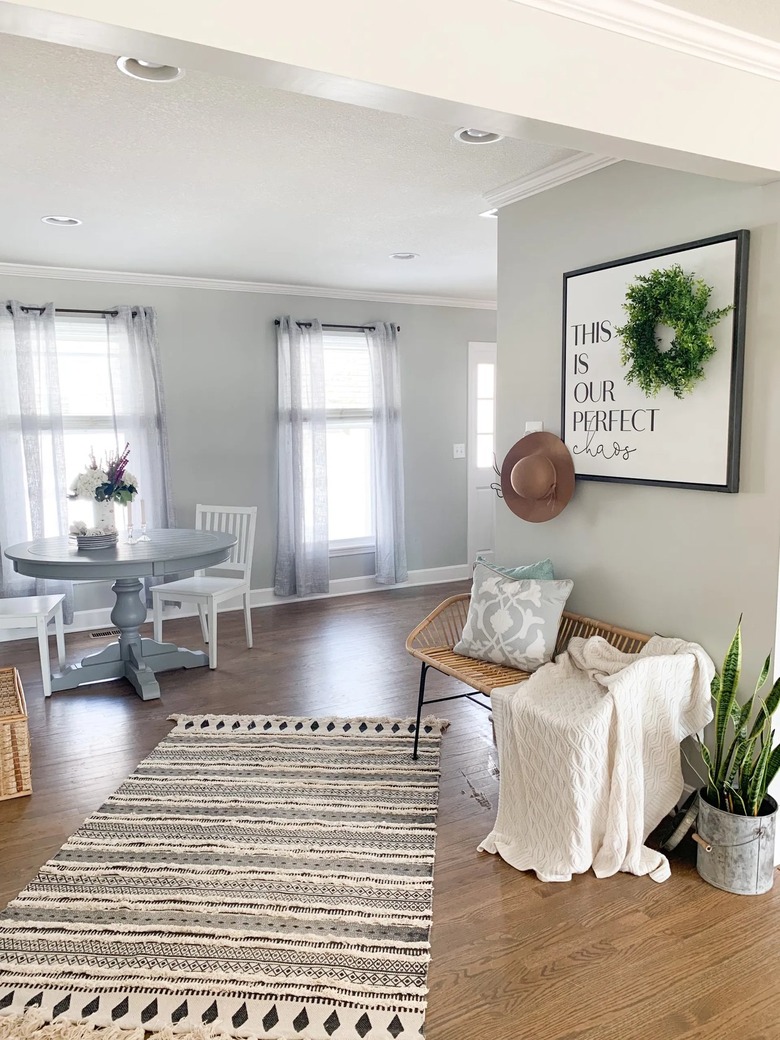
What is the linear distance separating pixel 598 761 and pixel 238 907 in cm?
118

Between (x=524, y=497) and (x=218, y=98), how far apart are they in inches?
73.4

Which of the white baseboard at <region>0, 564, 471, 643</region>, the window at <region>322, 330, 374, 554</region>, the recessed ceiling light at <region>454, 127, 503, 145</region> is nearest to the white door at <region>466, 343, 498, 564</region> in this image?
the white baseboard at <region>0, 564, 471, 643</region>

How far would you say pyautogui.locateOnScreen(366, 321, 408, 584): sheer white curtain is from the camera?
20.3 ft

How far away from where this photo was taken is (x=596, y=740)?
2367 millimetres

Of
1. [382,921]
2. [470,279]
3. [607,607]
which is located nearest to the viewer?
[382,921]

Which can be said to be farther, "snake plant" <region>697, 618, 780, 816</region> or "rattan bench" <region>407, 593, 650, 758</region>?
"rattan bench" <region>407, 593, 650, 758</region>

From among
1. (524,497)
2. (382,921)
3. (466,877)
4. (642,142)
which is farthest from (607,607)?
(642,142)

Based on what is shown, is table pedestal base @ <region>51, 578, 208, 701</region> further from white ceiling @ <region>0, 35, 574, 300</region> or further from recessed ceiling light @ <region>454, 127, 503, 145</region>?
recessed ceiling light @ <region>454, 127, 503, 145</region>

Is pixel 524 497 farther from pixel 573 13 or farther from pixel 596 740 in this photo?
pixel 573 13

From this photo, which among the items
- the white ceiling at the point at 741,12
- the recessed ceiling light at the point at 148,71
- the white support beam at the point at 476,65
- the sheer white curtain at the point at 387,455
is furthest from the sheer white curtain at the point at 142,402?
the white ceiling at the point at 741,12

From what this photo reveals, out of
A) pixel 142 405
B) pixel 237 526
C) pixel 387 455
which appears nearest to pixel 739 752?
pixel 237 526

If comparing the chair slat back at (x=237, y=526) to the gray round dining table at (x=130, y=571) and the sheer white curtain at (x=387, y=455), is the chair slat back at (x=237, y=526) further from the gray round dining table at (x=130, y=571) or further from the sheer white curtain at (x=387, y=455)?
the sheer white curtain at (x=387, y=455)

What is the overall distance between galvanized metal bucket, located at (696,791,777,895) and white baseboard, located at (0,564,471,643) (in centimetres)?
409

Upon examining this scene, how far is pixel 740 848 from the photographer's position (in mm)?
2318
